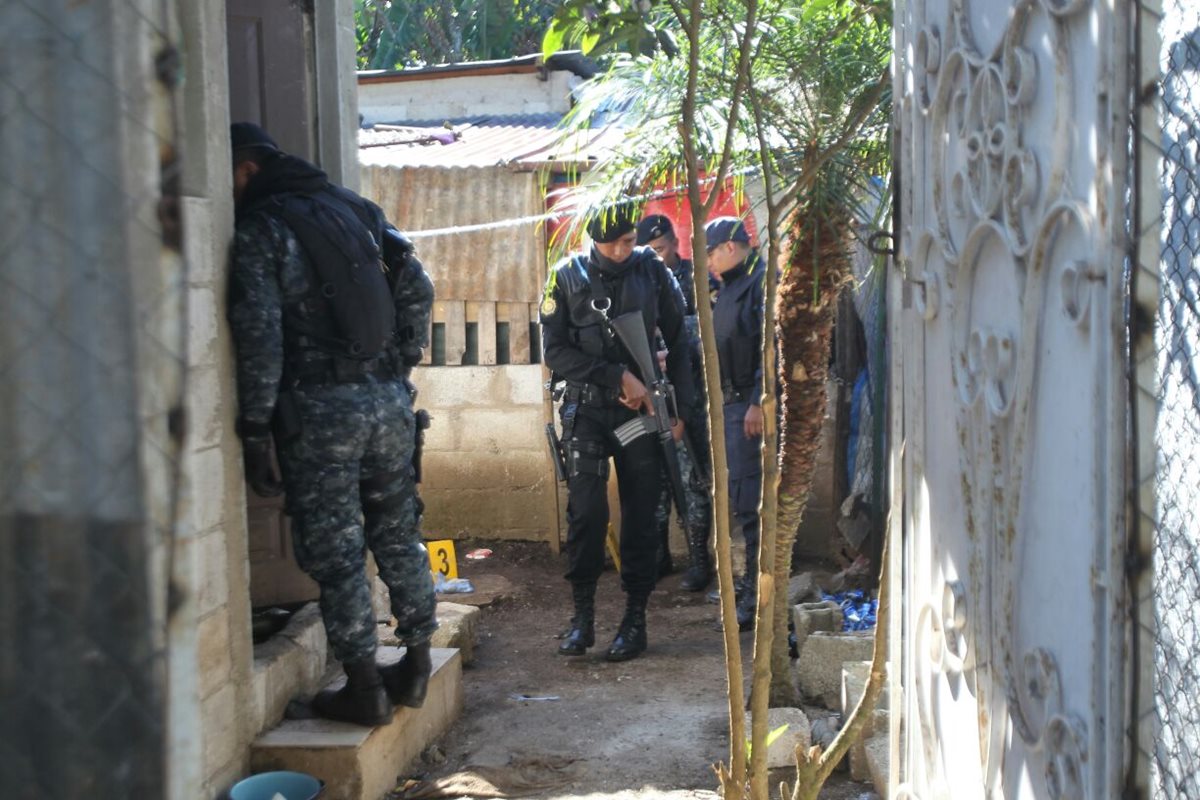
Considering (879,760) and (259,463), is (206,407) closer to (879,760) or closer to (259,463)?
(259,463)

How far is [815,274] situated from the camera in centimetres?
464

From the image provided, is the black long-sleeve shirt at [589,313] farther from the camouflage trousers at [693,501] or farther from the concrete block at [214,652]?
the concrete block at [214,652]

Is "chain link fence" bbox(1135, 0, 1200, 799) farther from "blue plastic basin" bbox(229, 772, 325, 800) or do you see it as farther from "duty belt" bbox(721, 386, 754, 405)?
"duty belt" bbox(721, 386, 754, 405)

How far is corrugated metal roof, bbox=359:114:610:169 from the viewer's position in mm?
8695

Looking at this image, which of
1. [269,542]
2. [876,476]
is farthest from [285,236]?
[876,476]

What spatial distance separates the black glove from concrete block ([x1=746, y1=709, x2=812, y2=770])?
169cm

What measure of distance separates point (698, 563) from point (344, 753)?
3673 millimetres

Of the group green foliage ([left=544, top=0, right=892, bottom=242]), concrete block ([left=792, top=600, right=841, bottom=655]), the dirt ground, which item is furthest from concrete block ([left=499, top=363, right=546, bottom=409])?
green foliage ([left=544, top=0, right=892, bottom=242])

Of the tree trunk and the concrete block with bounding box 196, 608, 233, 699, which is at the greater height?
the tree trunk

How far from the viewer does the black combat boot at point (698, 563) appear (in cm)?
739

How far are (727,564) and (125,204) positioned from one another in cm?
189

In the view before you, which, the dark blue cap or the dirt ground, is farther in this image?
the dark blue cap

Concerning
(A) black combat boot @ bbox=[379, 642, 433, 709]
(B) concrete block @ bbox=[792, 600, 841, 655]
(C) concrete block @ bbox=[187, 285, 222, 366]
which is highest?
(C) concrete block @ bbox=[187, 285, 222, 366]

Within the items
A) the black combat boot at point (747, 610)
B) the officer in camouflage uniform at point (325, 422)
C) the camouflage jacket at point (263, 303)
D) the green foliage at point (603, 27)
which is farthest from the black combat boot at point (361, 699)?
the black combat boot at point (747, 610)
